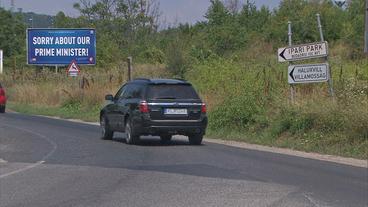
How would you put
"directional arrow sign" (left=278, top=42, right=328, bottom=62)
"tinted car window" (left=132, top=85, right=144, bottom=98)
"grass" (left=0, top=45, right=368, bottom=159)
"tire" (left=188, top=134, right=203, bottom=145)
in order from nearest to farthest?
"grass" (left=0, top=45, right=368, bottom=159)
"tinted car window" (left=132, top=85, right=144, bottom=98)
"tire" (left=188, top=134, right=203, bottom=145)
"directional arrow sign" (left=278, top=42, right=328, bottom=62)

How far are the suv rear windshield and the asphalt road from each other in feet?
4.21

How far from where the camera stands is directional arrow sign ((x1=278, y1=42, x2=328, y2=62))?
20.0 m

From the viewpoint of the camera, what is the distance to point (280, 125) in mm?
20109

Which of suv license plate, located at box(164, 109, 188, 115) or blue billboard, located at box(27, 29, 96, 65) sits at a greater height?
blue billboard, located at box(27, 29, 96, 65)

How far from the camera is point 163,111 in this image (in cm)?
1867

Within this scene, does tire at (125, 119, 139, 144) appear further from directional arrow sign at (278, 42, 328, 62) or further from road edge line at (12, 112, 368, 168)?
directional arrow sign at (278, 42, 328, 62)

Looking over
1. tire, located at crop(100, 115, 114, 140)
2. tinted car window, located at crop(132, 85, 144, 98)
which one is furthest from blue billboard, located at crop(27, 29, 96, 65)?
tinted car window, located at crop(132, 85, 144, 98)

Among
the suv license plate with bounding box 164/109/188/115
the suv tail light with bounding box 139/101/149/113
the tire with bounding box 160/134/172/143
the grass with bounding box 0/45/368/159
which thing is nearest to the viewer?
the grass with bounding box 0/45/368/159

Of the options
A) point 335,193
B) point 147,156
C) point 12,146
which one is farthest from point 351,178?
point 12,146

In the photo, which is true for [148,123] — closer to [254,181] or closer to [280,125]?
[280,125]

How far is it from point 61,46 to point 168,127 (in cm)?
3174

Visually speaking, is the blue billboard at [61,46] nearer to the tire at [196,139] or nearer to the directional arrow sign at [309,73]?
the directional arrow sign at [309,73]

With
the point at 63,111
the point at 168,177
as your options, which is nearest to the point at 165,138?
the point at 168,177

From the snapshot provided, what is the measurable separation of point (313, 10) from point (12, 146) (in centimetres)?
3769
